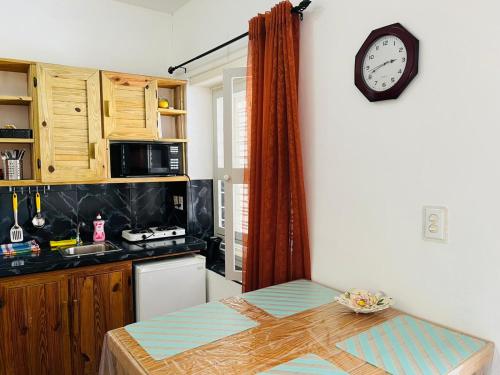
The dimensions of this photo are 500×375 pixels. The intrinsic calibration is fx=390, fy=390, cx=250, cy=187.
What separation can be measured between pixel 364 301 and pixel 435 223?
42cm

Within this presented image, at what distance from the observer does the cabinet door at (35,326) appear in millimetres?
2354

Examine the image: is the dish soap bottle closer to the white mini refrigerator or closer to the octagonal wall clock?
the white mini refrigerator

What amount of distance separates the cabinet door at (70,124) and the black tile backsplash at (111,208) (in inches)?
12.7

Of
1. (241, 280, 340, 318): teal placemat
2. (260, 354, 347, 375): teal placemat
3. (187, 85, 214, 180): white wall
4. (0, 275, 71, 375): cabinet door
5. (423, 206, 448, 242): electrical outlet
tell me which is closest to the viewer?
(260, 354, 347, 375): teal placemat

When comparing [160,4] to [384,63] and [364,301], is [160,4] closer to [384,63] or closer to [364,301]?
[384,63]

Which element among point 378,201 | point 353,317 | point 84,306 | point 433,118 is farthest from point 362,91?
point 84,306

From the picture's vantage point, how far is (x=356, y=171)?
1.78 m

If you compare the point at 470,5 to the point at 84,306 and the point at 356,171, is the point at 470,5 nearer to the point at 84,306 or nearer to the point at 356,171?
the point at 356,171

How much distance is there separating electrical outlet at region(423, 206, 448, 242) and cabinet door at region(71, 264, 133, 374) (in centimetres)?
200

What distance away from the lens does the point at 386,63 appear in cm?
162

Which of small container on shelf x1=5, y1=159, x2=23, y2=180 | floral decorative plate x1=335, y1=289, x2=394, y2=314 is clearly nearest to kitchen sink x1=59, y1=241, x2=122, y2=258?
small container on shelf x1=5, y1=159, x2=23, y2=180

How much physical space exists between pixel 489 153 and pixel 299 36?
1.12 metres

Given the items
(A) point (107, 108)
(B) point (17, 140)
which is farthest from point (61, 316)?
(A) point (107, 108)

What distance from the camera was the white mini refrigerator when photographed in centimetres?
273
